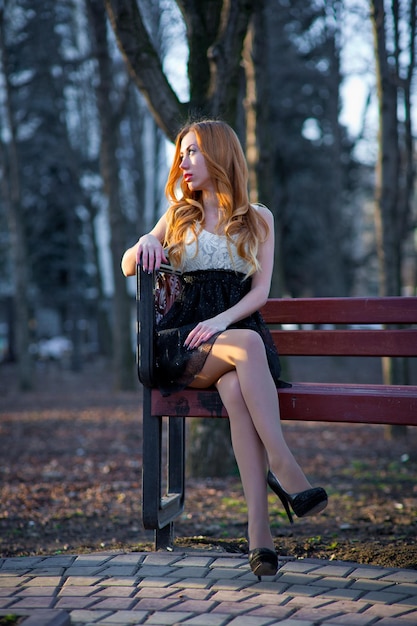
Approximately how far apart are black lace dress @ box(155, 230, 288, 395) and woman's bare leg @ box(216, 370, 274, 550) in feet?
0.91

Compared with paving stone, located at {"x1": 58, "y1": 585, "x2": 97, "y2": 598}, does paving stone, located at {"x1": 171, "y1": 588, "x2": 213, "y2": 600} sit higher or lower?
lower

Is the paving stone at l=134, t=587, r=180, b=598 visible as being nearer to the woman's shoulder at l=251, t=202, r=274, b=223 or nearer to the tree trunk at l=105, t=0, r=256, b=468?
the woman's shoulder at l=251, t=202, r=274, b=223

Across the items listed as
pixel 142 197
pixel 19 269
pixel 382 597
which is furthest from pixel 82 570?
pixel 142 197

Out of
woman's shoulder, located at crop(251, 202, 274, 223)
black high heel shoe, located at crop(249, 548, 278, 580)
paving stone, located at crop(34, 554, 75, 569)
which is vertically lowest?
paving stone, located at crop(34, 554, 75, 569)

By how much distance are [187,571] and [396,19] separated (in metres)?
8.40

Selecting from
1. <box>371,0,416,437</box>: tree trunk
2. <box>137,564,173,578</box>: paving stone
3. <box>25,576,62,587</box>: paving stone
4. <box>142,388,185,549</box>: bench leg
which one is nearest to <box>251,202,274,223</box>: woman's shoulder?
<box>142,388,185,549</box>: bench leg

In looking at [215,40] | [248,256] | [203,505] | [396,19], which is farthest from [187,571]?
[396,19]

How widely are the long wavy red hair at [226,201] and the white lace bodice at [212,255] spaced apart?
31 mm

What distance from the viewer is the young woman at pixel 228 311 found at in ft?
10.2

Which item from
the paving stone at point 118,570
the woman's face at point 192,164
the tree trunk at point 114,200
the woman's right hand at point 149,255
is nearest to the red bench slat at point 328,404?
the woman's right hand at point 149,255

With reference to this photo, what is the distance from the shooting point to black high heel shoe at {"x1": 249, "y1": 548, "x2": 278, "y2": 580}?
9.78 feet

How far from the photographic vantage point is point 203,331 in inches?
133

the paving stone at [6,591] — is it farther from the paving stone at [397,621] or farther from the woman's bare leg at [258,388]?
the paving stone at [397,621]

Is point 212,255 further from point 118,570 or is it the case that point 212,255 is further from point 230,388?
point 118,570
